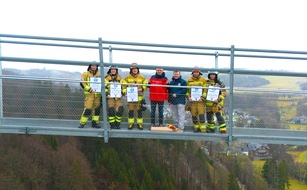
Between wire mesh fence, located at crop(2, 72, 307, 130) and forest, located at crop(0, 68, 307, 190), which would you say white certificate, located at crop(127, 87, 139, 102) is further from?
forest, located at crop(0, 68, 307, 190)

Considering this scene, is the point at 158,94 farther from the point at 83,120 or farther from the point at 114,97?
the point at 83,120

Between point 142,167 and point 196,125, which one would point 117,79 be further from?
point 142,167

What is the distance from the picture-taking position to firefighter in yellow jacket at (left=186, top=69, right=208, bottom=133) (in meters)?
7.95

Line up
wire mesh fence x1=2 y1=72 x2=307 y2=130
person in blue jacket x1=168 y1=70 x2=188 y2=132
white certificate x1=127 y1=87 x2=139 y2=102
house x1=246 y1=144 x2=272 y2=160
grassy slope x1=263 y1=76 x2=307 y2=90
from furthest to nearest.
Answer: house x1=246 y1=144 x2=272 y2=160 < person in blue jacket x1=168 y1=70 x2=188 y2=132 < grassy slope x1=263 y1=76 x2=307 y2=90 < white certificate x1=127 y1=87 x2=139 y2=102 < wire mesh fence x1=2 y1=72 x2=307 y2=130

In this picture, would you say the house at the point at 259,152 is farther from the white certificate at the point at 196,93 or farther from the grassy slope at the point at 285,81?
the white certificate at the point at 196,93

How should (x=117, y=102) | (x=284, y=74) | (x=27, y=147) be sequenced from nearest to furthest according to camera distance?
(x=284, y=74) < (x=117, y=102) < (x=27, y=147)

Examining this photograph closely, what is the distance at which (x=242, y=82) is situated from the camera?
8305 millimetres

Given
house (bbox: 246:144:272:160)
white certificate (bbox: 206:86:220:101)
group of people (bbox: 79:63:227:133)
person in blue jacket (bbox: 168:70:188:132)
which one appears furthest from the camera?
house (bbox: 246:144:272:160)

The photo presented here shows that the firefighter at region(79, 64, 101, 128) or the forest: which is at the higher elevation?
the firefighter at region(79, 64, 101, 128)

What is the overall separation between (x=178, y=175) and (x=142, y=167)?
44.8ft

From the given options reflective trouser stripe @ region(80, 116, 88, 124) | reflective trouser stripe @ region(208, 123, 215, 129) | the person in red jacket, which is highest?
the person in red jacket

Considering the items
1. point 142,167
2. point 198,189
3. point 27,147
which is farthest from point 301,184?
point 27,147

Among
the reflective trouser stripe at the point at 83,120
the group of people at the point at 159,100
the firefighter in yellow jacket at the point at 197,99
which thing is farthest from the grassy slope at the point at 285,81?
the reflective trouser stripe at the point at 83,120

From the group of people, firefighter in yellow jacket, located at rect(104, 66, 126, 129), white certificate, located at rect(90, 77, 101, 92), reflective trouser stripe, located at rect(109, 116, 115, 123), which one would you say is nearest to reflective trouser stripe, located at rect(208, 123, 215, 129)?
the group of people
